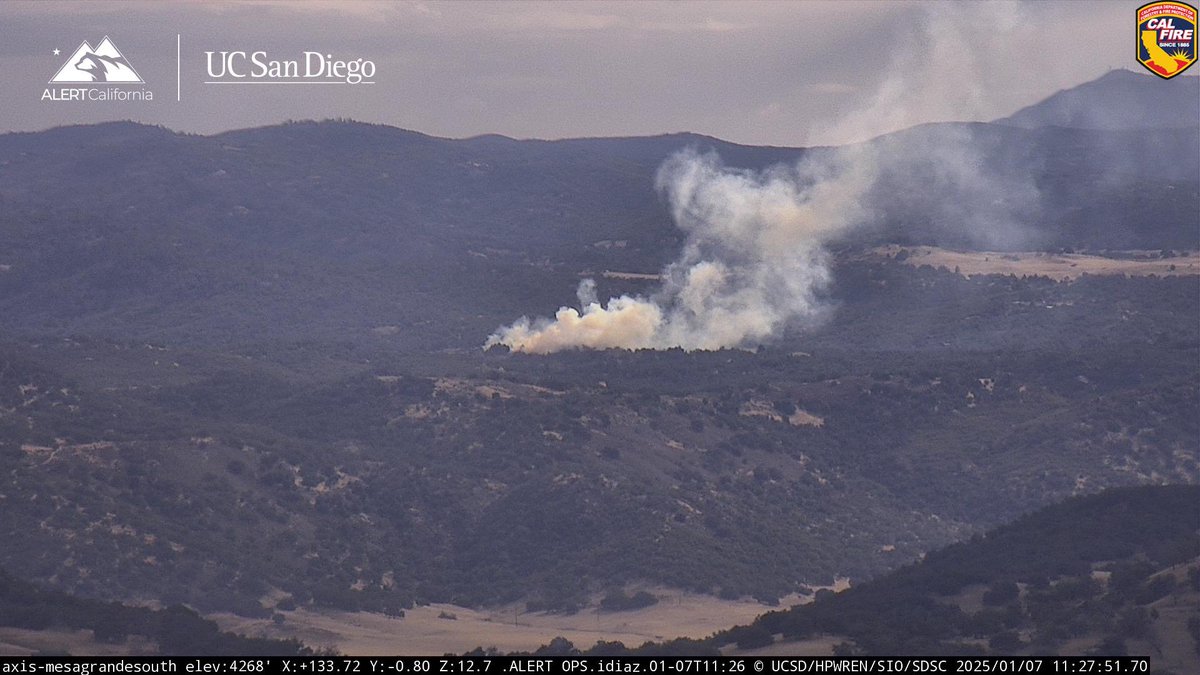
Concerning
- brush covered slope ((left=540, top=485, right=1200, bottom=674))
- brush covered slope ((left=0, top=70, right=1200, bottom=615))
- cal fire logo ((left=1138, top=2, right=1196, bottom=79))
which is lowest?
brush covered slope ((left=540, top=485, right=1200, bottom=674))

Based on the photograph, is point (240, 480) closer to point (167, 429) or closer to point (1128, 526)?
point (167, 429)

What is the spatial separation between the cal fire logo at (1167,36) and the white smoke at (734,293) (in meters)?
79.8

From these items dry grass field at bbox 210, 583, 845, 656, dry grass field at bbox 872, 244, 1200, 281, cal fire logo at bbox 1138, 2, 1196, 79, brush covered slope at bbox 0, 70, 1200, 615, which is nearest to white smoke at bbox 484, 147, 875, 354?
brush covered slope at bbox 0, 70, 1200, 615

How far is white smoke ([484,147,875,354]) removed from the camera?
171 m

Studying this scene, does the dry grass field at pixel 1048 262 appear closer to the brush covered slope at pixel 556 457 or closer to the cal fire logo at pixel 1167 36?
the brush covered slope at pixel 556 457

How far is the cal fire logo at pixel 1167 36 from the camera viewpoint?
9088cm

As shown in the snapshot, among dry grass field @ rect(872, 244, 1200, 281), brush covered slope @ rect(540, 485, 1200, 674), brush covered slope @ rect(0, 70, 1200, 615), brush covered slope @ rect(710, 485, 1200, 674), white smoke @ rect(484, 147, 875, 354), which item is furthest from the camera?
dry grass field @ rect(872, 244, 1200, 281)

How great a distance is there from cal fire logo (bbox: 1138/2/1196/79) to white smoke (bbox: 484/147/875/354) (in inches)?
3143

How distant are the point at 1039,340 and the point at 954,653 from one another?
101461 mm

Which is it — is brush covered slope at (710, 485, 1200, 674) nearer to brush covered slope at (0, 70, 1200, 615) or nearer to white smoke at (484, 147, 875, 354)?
brush covered slope at (0, 70, 1200, 615)

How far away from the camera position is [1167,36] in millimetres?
92188

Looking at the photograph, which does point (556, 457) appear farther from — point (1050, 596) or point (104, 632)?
point (104, 632)

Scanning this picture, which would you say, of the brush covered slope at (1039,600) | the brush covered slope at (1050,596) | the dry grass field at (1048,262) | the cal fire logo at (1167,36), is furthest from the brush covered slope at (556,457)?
the cal fire logo at (1167,36)

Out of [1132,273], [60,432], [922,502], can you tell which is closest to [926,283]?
[1132,273]
